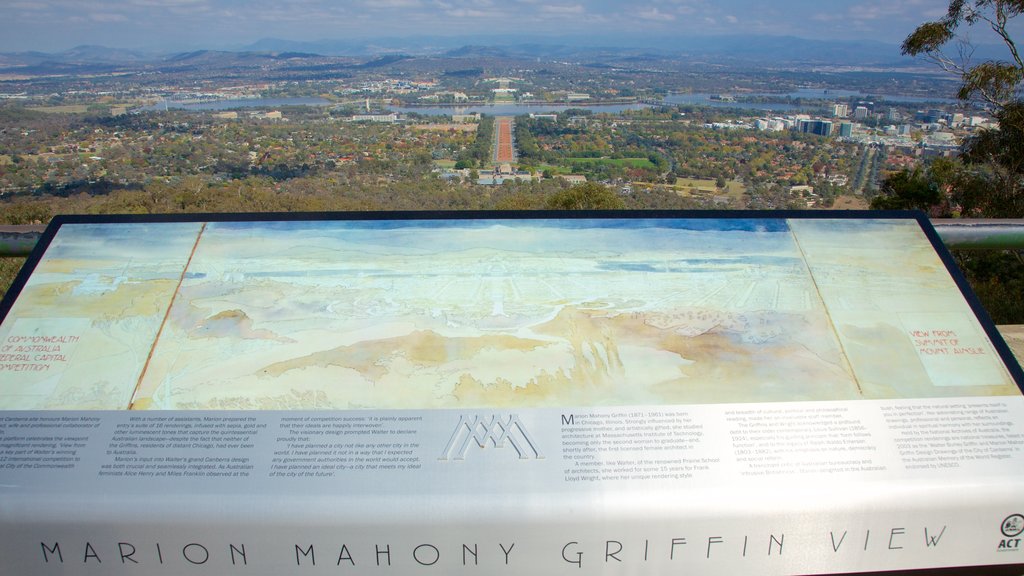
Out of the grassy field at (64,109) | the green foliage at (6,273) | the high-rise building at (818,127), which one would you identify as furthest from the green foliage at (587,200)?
the grassy field at (64,109)

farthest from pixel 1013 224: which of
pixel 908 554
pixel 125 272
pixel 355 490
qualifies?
pixel 125 272

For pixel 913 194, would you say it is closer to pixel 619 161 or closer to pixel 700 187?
pixel 700 187

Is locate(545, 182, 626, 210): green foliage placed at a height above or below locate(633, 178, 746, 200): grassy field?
above

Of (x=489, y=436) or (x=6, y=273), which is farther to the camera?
(x=6, y=273)

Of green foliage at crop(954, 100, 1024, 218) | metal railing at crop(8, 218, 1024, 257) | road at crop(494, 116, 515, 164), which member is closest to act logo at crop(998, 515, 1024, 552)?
metal railing at crop(8, 218, 1024, 257)

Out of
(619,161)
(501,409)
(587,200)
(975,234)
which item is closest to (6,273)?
(501,409)

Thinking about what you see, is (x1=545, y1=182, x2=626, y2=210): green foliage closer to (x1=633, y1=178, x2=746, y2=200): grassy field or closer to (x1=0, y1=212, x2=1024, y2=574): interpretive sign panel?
(x1=633, y1=178, x2=746, y2=200): grassy field
